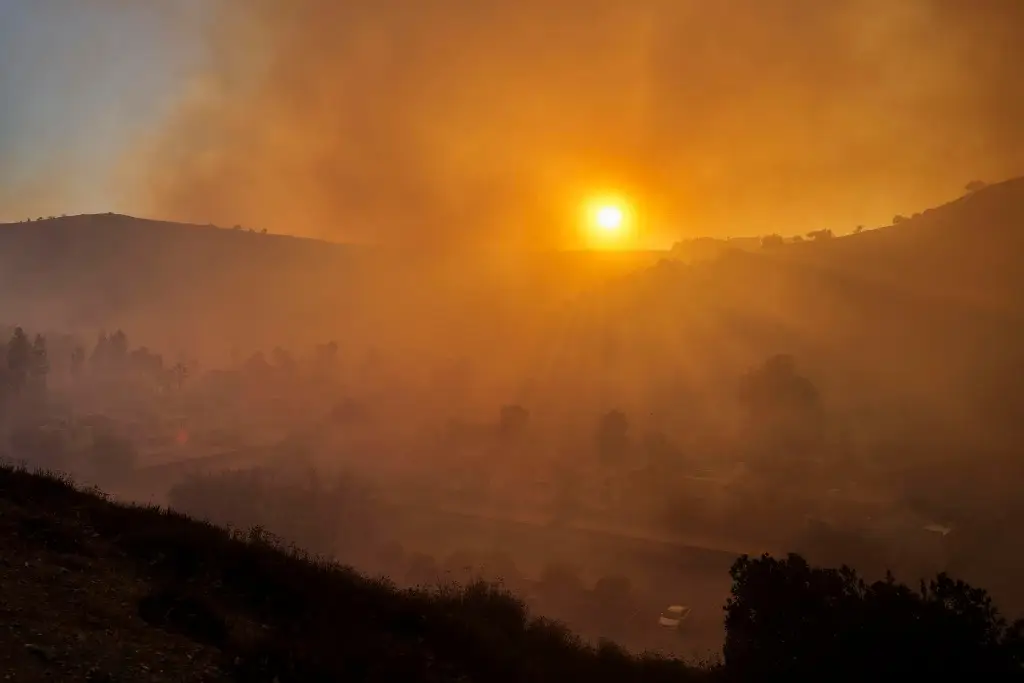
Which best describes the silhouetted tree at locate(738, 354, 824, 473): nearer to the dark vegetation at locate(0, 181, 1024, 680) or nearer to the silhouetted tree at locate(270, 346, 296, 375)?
the dark vegetation at locate(0, 181, 1024, 680)

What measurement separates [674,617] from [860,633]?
40489 millimetres

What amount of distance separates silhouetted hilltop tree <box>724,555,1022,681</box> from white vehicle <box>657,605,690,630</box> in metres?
37.2

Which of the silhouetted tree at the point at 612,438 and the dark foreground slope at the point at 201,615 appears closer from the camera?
the dark foreground slope at the point at 201,615

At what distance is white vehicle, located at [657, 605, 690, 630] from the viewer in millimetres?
44719

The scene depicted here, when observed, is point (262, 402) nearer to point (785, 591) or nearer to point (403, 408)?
point (403, 408)

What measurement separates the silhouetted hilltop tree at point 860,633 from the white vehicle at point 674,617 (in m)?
37.2

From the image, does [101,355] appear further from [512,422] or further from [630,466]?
[630,466]

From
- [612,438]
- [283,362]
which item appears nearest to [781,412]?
[612,438]

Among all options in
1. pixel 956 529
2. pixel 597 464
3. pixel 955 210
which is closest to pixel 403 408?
pixel 597 464

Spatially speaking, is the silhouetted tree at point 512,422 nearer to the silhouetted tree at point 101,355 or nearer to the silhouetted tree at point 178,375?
the silhouetted tree at point 178,375

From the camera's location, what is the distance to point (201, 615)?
26.2ft

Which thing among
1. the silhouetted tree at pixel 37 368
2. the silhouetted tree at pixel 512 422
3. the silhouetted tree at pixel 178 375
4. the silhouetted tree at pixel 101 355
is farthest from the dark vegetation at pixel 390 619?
the silhouetted tree at pixel 101 355

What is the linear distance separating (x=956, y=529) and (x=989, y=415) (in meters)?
42.9

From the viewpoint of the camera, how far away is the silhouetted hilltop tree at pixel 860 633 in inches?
364
